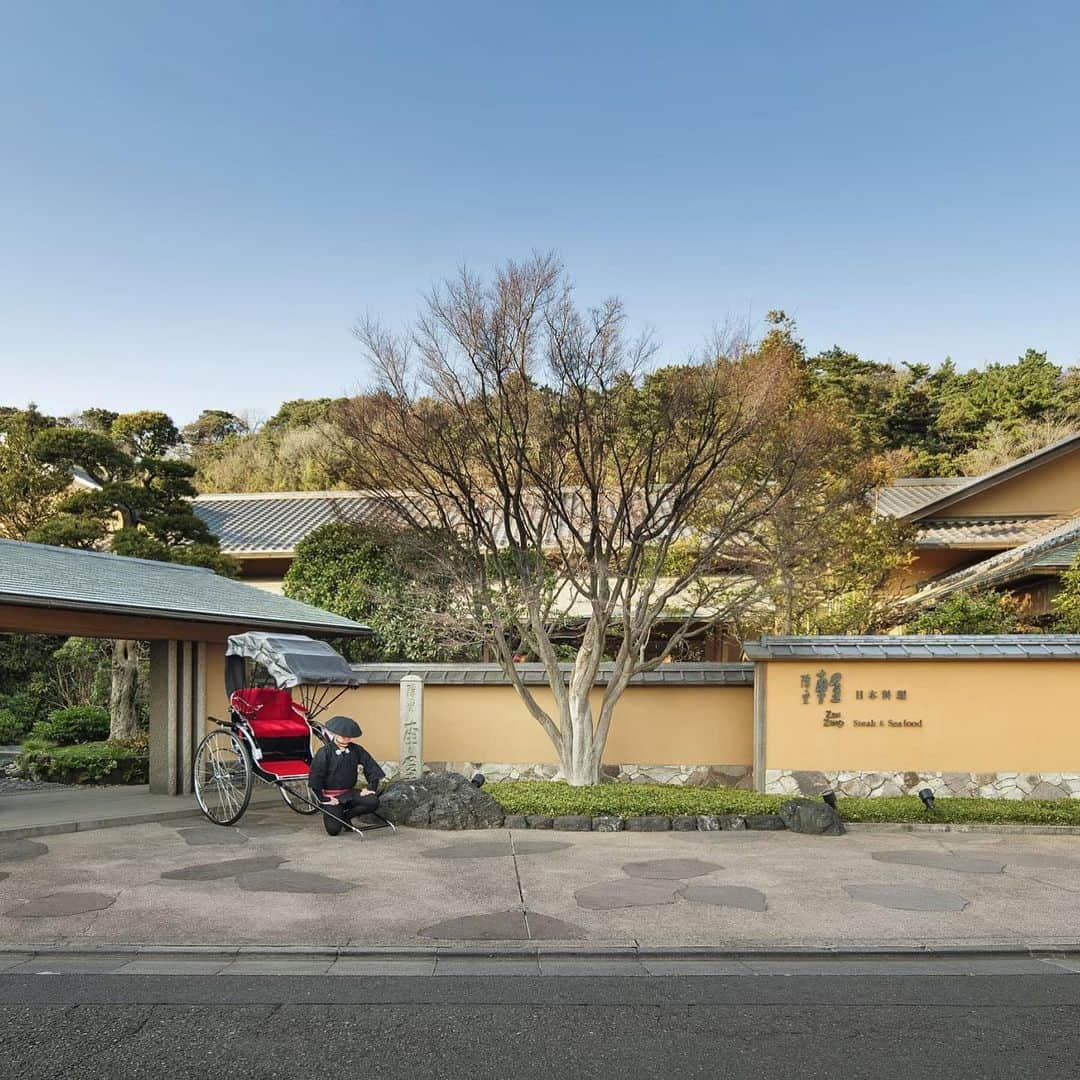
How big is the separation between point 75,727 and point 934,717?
14.8m

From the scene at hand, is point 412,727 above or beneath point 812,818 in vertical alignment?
above

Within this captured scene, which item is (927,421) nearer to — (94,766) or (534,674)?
(534,674)

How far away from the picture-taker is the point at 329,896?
27.5 ft

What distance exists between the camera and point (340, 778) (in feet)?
37.5

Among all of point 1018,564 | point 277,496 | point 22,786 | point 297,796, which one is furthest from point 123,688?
point 1018,564

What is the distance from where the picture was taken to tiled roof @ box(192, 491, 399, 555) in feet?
77.7

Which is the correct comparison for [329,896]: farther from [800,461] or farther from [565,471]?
[800,461]

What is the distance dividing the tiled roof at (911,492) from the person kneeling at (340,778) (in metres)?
16.2

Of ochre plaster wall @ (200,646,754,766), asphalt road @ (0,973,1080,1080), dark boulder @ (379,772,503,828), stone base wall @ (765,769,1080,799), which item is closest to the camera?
asphalt road @ (0,973,1080,1080)

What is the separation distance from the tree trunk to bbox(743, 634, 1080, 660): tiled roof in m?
10.9

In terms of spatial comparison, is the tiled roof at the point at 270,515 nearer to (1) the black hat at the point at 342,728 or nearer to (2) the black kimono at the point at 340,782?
(1) the black hat at the point at 342,728

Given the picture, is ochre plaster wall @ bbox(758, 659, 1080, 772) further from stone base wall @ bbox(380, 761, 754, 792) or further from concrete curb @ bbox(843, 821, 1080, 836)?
concrete curb @ bbox(843, 821, 1080, 836)

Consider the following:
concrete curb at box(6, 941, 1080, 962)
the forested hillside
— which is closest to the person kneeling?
concrete curb at box(6, 941, 1080, 962)

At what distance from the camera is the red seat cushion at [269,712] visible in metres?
12.3
